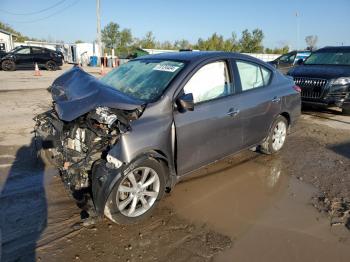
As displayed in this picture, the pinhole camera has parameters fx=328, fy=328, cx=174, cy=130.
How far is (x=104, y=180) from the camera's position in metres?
3.25

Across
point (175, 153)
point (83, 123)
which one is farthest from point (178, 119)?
point (83, 123)

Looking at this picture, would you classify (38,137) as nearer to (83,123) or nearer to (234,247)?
(83,123)

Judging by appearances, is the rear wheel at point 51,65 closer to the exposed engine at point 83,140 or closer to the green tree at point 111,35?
the exposed engine at point 83,140

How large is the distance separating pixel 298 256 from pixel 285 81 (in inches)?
132

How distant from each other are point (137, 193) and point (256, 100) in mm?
2348

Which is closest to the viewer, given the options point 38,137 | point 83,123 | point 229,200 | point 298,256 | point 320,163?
point 298,256

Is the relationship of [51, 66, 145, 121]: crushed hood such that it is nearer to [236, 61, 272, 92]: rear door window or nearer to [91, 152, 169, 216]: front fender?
[91, 152, 169, 216]: front fender

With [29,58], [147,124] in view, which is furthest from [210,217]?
[29,58]

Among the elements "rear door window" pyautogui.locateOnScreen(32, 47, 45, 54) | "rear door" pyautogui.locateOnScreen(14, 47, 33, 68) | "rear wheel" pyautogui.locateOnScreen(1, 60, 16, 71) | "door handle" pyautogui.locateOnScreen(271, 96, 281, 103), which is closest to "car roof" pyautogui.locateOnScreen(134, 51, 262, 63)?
"door handle" pyautogui.locateOnScreen(271, 96, 281, 103)

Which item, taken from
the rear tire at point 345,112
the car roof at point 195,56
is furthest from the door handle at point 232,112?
the rear tire at point 345,112

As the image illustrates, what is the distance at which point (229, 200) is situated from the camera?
13.6 feet

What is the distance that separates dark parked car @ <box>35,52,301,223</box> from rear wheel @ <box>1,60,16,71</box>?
69.8ft

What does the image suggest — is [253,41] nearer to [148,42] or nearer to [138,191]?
[148,42]

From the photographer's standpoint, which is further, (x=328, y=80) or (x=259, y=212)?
(x=328, y=80)
